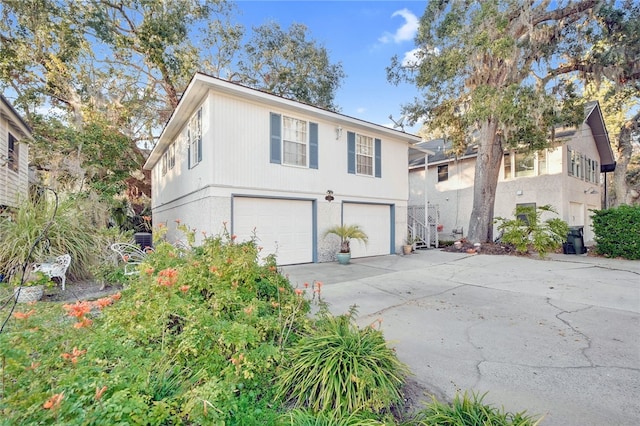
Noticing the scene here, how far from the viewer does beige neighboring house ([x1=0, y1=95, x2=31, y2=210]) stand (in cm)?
916

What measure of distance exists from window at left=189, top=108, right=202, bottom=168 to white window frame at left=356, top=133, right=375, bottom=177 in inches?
206

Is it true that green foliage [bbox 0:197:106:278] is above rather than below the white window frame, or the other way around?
below

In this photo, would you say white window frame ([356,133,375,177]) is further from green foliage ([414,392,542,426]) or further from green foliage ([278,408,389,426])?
green foliage ([278,408,389,426])

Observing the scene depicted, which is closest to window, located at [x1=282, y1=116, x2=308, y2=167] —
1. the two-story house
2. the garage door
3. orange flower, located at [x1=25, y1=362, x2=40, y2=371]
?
the two-story house

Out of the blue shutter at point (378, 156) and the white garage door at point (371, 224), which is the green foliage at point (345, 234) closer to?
the white garage door at point (371, 224)

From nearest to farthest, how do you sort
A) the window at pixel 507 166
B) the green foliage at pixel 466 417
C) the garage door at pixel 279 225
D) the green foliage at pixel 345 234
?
the green foliage at pixel 466 417, the garage door at pixel 279 225, the green foliage at pixel 345 234, the window at pixel 507 166

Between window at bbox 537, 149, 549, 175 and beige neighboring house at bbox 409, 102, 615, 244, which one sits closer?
beige neighboring house at bbox 409, 102, 615, 244

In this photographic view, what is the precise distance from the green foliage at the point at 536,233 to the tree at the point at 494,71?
4.97 ft

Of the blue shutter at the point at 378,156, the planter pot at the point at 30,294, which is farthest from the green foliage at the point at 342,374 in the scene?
the blue shutter at the point at 378,156

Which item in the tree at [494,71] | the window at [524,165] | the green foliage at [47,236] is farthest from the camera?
the window at [524,165]

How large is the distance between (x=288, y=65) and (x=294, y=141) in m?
9.82

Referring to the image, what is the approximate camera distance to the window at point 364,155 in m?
10.4

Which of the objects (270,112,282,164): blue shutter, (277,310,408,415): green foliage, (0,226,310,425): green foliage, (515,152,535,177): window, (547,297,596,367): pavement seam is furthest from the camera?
A: (515,152,535,177): window

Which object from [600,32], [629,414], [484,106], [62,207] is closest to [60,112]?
[62,207]
